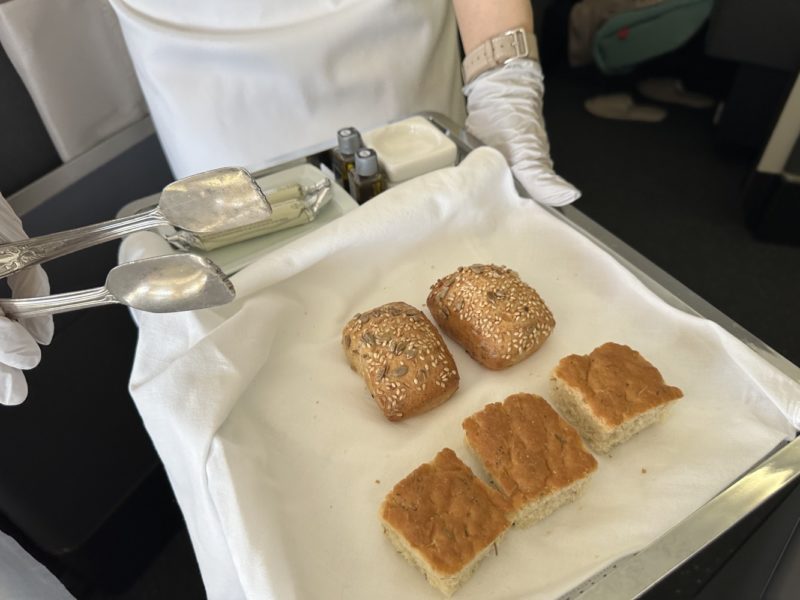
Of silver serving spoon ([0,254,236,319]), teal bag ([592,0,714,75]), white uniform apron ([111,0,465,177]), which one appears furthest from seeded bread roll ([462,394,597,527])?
teal bag ([592,0,714,75])

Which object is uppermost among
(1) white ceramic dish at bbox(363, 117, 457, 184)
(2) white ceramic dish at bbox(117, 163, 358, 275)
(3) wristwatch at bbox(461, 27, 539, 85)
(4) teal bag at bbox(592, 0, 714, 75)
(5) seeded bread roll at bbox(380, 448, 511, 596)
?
(3) wristwatch at bbox(461, 27, 539, 85)

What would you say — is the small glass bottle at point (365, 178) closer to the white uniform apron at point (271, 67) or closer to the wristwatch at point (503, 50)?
the white uniform apron at point (271, 67)

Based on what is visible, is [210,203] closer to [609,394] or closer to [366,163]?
[366,163]

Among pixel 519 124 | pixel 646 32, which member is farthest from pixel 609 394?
pixel 646 32

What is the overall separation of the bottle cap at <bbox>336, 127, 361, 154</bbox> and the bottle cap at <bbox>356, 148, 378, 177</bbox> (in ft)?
0.10

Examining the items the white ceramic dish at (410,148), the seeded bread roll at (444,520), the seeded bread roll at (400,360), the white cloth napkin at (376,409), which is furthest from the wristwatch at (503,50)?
the seeded bread roll at (444,520)

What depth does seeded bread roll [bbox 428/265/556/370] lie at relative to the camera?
0.85 m

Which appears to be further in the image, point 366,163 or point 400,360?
point 366,163

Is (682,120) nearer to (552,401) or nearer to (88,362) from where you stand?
(552,401)

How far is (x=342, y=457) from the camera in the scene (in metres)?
0.78

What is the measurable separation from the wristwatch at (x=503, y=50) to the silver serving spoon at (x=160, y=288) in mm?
906

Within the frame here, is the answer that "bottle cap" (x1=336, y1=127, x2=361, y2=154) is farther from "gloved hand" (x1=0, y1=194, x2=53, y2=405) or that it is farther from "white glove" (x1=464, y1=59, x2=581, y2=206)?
"gloved hand" (x1=0, y1=194, x2=53, y2=405)

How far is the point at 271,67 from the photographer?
122 centimetres

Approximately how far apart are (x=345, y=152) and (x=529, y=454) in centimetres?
64
